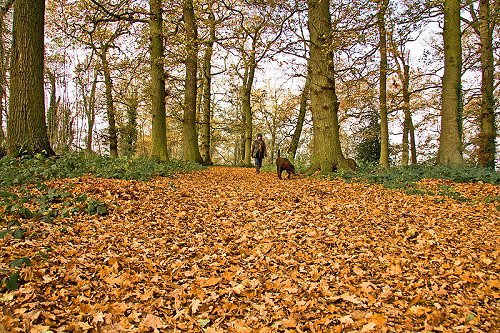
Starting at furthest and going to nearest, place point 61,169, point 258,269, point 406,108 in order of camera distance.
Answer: point 406,108 < point 61,169 < point 258,269

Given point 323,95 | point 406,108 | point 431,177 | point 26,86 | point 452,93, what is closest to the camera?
point 26,86

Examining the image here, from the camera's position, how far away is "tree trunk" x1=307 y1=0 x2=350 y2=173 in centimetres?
1018

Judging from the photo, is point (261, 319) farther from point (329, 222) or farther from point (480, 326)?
point (329, 222)

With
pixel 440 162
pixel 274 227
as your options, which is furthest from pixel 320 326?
pixel 440 162

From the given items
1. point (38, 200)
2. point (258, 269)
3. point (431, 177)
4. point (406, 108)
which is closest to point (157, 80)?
point (38, 200)

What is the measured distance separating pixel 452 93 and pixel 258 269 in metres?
10.7

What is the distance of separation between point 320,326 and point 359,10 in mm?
9653

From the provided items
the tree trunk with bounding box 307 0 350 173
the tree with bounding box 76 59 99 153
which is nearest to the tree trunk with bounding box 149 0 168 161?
the tree with bounding box 76 59 99 153

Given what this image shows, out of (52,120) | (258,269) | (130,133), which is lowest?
(258,269)

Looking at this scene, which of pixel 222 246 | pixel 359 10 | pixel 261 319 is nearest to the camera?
pixel 261 319

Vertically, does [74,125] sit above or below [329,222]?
above

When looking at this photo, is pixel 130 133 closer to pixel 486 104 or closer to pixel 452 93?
pixel 452 93

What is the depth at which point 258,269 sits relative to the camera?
3.78 m

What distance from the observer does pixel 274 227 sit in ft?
16.9
